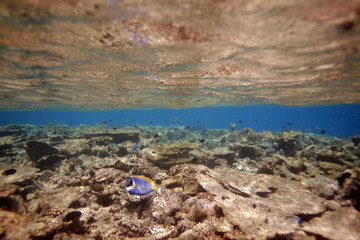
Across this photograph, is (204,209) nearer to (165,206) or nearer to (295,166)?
(165,206)

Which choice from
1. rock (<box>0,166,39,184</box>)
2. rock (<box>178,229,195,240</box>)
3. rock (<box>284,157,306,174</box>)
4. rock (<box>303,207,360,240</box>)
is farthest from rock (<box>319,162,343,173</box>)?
rock (<box>0,166,39,184</box>)

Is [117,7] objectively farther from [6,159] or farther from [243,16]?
[6,159]

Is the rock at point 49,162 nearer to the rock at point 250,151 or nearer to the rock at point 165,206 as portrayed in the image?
the rock at point 165,206

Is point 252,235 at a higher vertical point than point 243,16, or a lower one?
lower

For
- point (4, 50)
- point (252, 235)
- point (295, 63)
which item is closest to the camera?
point (252, 235)

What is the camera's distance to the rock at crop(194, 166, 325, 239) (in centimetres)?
383

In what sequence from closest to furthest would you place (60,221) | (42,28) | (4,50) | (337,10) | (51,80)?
1. (60,221)
2. (337,10)
3. (42,28)
4. (4,50)
5. (51,80)

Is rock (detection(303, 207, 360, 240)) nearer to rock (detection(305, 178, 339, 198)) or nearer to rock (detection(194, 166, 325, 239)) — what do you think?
rock (detection(194, 166, 325, 239))

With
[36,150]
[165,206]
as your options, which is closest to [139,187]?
[165,206]

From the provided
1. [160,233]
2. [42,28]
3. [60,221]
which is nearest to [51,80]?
[42,28]

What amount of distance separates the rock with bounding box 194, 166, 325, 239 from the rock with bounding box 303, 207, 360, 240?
1.17 ft

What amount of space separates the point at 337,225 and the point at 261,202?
5.64ft

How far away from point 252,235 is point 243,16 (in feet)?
21.8

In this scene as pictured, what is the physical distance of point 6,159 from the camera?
10.8 meters
